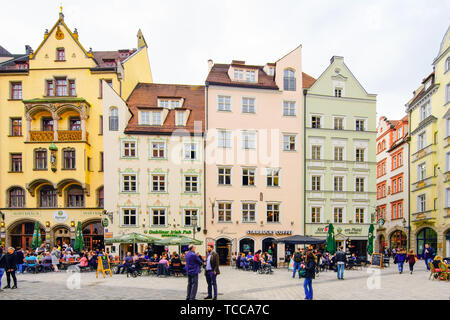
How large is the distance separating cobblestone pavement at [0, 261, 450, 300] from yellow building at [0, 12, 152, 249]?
1477 cm

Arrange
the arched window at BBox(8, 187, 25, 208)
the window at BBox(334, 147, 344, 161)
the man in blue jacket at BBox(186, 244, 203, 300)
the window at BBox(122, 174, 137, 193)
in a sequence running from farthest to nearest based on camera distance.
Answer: the window at BBox(334, 147, 344, 161)
the arched window at BBox(8, 187, 25, 208)
the window at BBox(122, 174, 137, 193)
the man in blue jacket at BBox(186, 244, 203, 300)

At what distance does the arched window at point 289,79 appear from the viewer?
3794 cm

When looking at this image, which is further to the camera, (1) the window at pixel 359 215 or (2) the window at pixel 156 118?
(1) the window at pixel 359 215

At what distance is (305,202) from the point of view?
37.0 meters

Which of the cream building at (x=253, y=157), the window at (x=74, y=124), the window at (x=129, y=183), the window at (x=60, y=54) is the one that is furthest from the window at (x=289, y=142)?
the window at (x=60, y=54)

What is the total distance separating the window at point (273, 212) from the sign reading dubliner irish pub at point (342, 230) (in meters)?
2.85

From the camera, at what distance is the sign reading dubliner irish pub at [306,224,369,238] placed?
36875 millimetres

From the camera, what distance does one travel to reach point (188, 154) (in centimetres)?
3591

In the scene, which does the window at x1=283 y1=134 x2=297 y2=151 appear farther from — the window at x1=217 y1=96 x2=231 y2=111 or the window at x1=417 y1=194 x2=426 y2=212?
the window at x1=417 y1=194 x2=426 y2=212

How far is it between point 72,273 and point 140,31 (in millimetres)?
29006

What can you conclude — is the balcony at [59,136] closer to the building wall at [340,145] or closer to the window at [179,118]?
the window at [179,118]

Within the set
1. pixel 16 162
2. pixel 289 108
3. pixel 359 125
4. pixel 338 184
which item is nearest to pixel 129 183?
pixel 16 162

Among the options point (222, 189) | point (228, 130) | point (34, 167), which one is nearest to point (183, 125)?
point (228, 130)

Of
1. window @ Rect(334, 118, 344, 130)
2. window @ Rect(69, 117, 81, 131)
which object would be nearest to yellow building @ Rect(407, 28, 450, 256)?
window @ Rect(334, 118, 344, 130)
